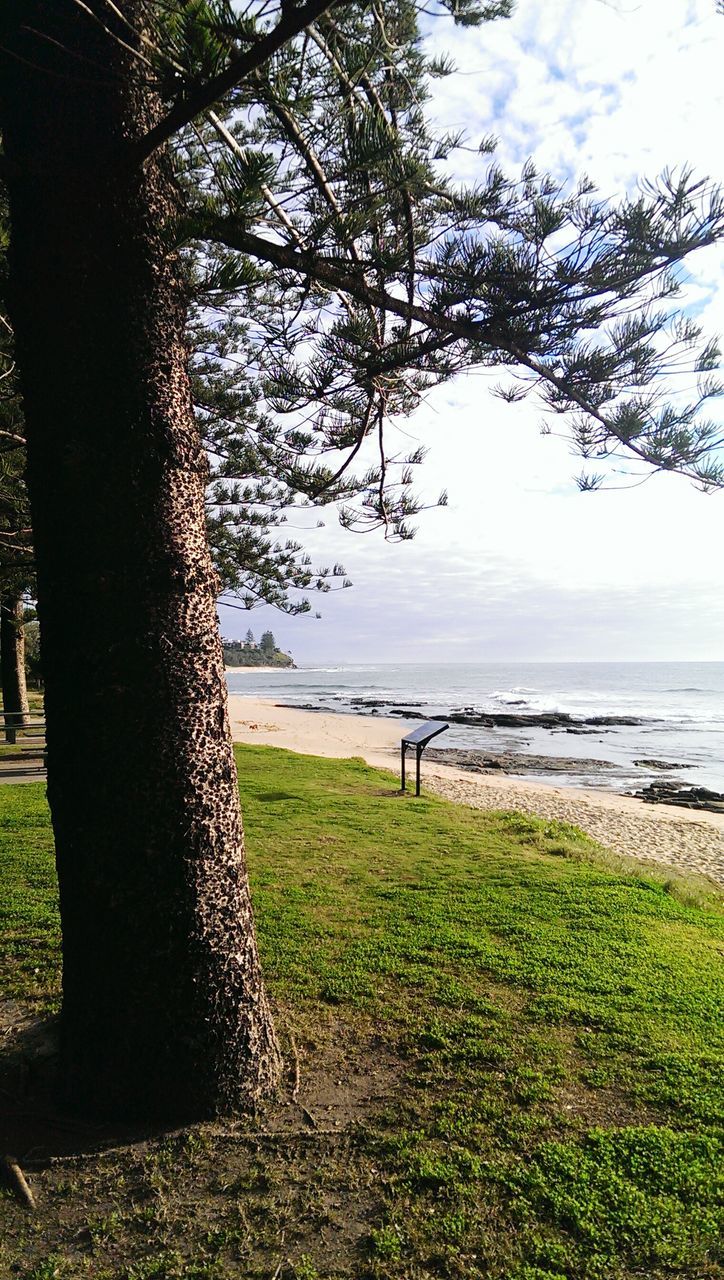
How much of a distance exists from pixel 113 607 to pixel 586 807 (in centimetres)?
1115

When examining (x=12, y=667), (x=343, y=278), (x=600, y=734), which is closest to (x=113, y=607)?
(x=343, y=278)

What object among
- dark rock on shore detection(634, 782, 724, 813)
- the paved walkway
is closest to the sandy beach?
dark rock on shore detection(634, 782, 724, 813)

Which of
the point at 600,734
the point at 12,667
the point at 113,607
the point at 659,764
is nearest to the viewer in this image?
the point at 113,607

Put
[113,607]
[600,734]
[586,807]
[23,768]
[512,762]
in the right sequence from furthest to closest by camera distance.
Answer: [600,734], [512,762], [586,807], [23,768], [113,607]

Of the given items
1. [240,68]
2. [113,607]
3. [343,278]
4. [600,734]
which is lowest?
[600,734]

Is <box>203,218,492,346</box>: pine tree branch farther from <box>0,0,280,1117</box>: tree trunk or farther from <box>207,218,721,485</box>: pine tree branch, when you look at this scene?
<box>0,0,280,1117</box>: tree trunk

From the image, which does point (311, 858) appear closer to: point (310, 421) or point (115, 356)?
point (310, 421)

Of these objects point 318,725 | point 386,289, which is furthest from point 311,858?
point 318,725

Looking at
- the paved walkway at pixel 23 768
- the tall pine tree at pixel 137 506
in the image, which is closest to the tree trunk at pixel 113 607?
the tall pine tree at pixel 137 506

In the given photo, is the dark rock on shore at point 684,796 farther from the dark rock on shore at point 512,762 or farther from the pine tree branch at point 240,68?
the pine tree branch at point 240,68

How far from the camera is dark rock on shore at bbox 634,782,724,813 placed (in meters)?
13.1

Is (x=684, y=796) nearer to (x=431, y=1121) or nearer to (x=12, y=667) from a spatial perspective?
(x=12, y=667)

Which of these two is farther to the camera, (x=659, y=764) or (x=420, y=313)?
(x=659, y=764)

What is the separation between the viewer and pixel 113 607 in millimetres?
2080
